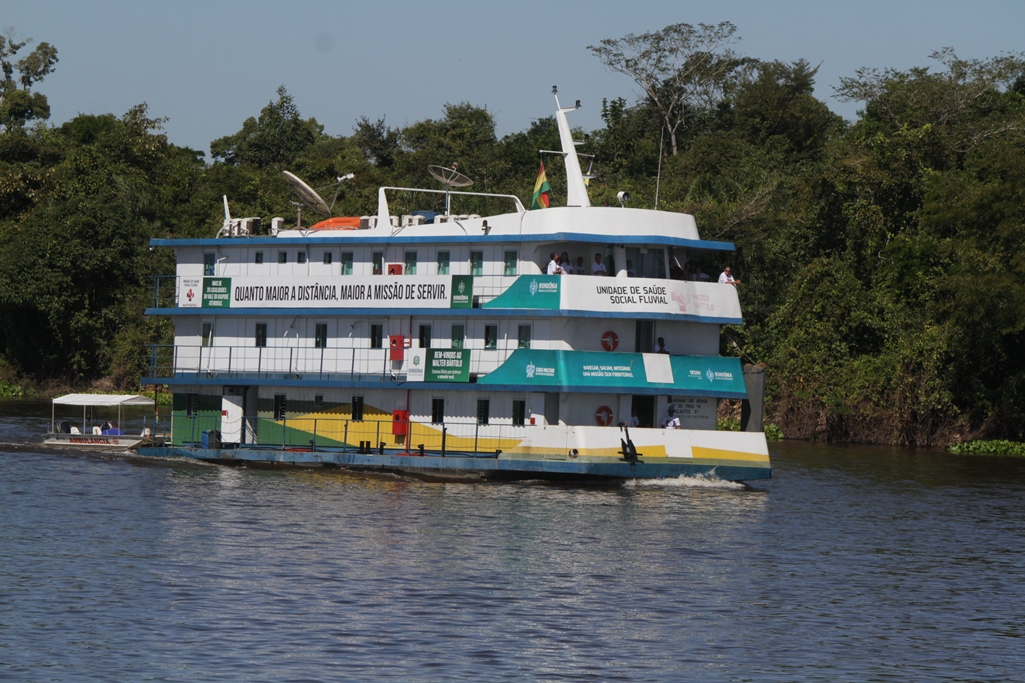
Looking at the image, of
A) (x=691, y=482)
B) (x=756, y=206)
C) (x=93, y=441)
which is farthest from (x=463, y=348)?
(x=756, y=206)

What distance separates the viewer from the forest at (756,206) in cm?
5406

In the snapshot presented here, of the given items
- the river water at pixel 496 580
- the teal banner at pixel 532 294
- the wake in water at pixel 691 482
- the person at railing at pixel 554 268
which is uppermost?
the person at railing at pixel 554 268

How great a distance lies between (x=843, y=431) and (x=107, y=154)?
53430 mm

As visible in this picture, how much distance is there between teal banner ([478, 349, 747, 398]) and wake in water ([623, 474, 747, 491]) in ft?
6.90

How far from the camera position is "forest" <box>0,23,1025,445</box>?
5406cm

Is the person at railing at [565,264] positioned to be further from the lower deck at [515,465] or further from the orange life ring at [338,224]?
the orange life ring at [338,224]

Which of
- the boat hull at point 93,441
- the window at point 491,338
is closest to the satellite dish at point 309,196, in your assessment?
the window at point 491,338

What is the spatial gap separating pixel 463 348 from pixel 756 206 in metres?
30.0

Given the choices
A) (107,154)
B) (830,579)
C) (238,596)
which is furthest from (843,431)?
(107,154)

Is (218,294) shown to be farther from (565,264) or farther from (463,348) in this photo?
(565,264)

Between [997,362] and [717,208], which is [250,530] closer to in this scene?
[997,362]

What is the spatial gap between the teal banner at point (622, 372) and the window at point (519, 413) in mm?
885

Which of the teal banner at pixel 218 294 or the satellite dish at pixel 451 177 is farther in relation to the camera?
the teal banner at pixel 218 294

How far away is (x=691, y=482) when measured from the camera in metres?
35.5
